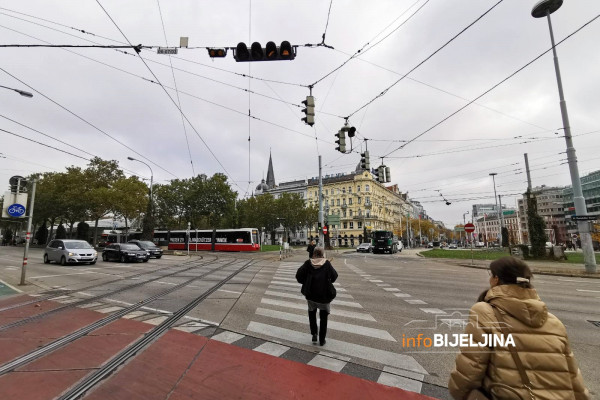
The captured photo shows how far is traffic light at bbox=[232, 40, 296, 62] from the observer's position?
7.28m

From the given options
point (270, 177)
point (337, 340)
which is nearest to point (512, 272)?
point (337, 340)

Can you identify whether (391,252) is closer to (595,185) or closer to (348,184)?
(348,184)

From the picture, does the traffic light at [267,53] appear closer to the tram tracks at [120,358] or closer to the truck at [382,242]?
the tram tracks at [120,358]

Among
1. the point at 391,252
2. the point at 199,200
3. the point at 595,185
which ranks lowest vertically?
the point at 391,252

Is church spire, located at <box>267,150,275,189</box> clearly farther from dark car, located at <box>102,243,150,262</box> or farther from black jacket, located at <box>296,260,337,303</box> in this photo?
black jacket, located at <box>296,260,337,303</box>

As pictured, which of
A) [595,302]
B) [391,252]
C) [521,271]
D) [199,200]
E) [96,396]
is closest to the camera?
[521,271]

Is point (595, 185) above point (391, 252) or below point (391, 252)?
above

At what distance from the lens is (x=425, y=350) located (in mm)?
4980

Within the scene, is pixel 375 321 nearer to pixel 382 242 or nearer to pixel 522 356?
pixel 522 356

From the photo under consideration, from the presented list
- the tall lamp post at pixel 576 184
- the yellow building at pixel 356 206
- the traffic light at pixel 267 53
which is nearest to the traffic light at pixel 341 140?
the traffic light at pixel 267 53

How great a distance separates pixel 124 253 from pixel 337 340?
69.1 ft

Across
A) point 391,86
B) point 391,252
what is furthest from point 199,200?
point 391,86

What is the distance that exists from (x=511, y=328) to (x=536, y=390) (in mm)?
337

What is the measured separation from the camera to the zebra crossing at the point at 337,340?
4.14 m
